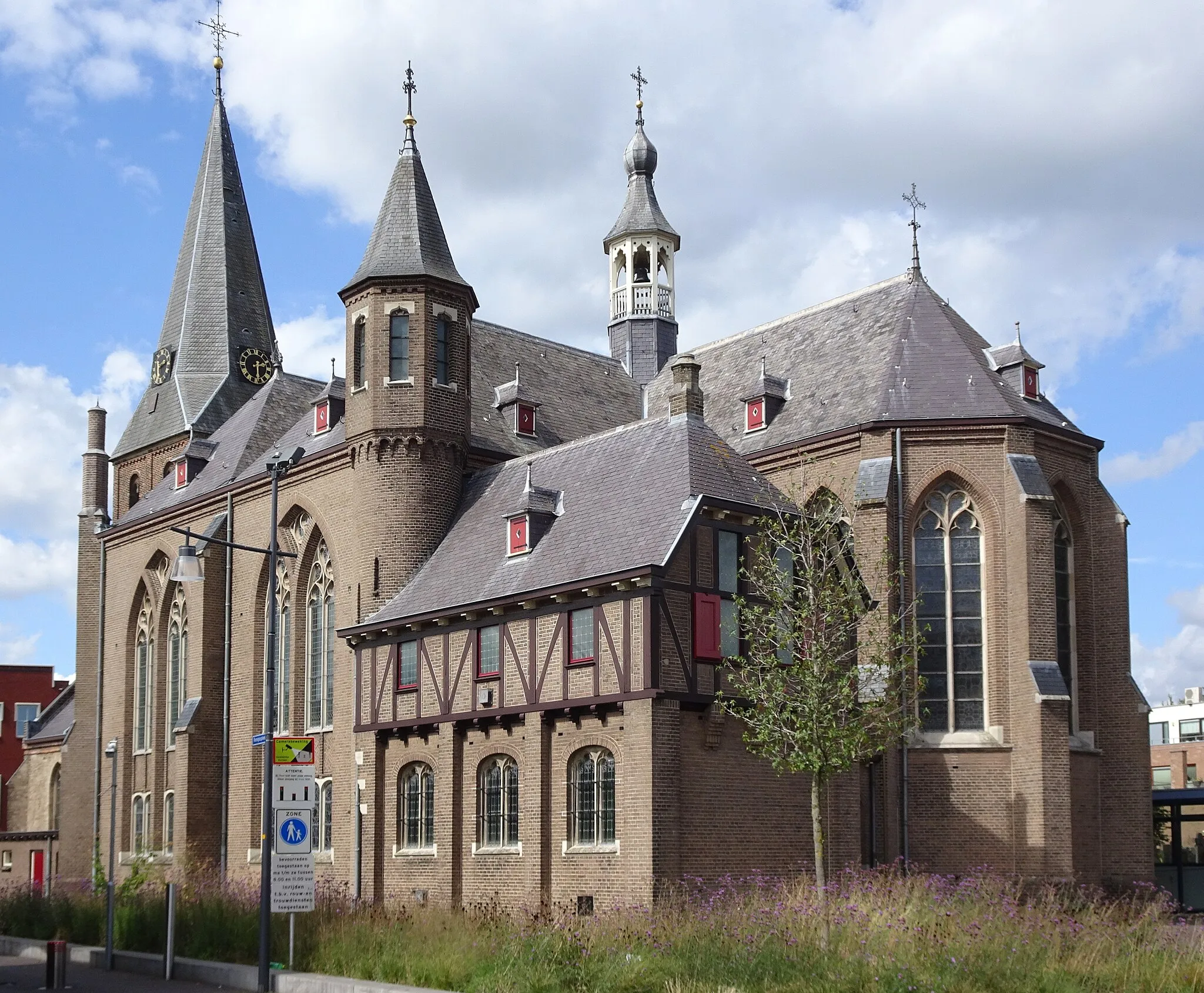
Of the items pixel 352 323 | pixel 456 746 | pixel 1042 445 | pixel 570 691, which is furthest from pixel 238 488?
pixel 1042 445

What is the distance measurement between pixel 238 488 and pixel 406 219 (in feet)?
29.2

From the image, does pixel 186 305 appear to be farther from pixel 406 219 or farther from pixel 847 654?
pixel 847 654

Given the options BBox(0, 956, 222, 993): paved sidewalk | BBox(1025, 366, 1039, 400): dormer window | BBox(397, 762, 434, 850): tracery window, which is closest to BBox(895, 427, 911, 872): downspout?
BBox(1025, 366, 1039, 400): dormer window

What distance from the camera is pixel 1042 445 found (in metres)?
32.8

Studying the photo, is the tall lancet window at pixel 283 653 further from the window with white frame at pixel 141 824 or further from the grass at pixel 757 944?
the grass at pixel 757 944

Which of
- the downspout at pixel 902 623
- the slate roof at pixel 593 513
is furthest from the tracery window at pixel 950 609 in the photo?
the slate roof at pixel 593 513

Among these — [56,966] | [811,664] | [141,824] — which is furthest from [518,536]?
[141,824]

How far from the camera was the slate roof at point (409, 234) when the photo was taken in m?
35.7

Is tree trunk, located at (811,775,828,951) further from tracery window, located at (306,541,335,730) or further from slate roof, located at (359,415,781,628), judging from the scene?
tracery window, located at (306,541,335,730)

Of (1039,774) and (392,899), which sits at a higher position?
(1039,774)

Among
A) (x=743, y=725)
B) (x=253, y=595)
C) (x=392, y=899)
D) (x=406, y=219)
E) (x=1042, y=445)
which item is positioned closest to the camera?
(x=743, y=725)

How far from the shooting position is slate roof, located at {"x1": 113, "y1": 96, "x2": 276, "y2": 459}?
50.5 metres

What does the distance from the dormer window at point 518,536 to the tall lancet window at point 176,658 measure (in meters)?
14.5

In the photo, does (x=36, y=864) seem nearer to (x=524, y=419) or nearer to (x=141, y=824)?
(x=141, y=824)
